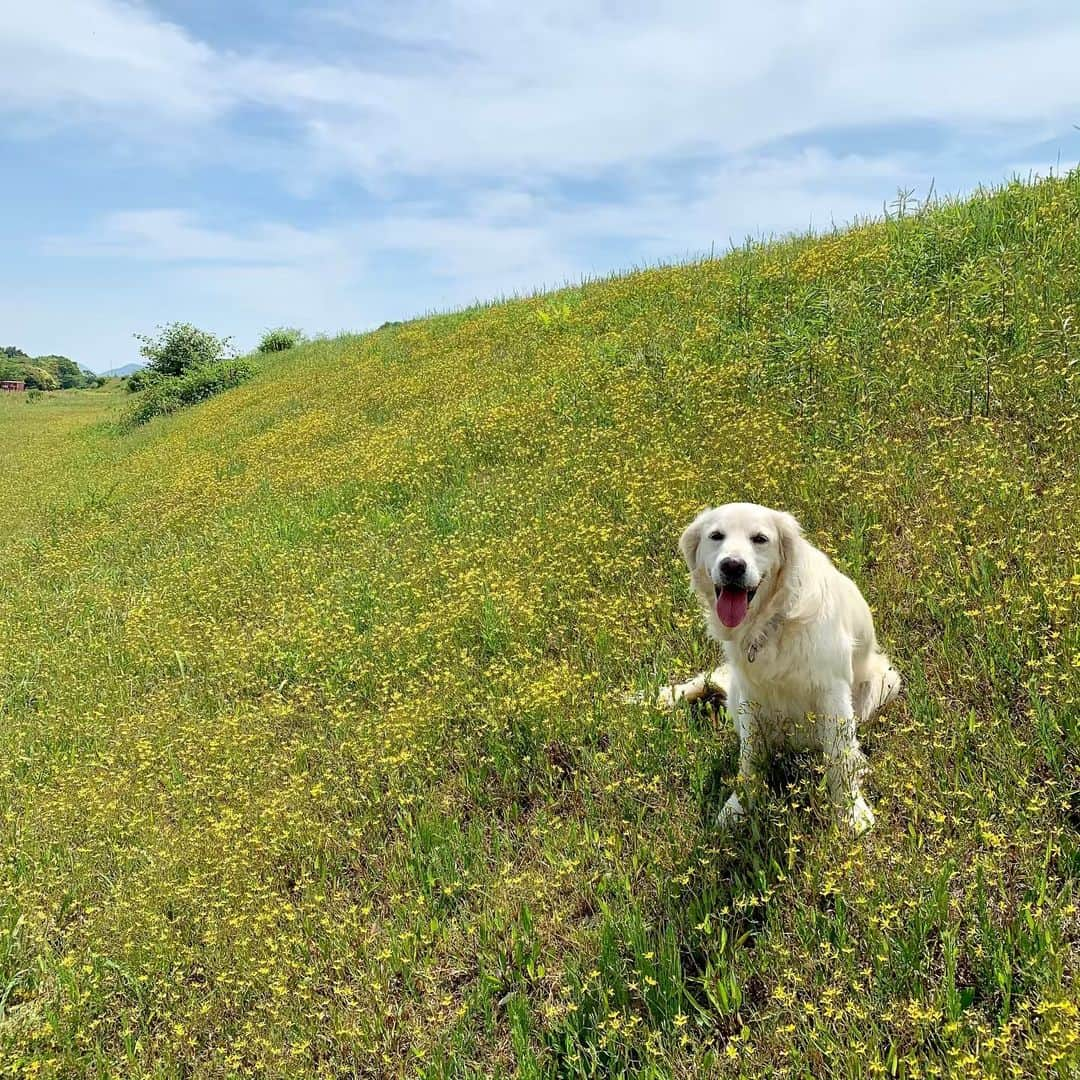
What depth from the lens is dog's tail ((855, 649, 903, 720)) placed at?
3.15m

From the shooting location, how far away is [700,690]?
3674 millimetres

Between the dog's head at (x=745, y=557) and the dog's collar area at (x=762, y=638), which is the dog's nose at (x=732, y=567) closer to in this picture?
the dog's head at (x=745, y=557)

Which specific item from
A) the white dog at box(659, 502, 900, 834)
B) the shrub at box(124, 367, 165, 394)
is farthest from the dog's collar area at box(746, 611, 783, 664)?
the shrub at box(124, 367, 165, 394)

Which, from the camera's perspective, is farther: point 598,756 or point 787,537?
point 598,756

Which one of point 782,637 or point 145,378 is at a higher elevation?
point 145,378

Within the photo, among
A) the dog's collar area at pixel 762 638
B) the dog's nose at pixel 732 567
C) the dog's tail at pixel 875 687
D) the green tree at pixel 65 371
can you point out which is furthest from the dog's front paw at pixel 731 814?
the green tree at pixel 65 371

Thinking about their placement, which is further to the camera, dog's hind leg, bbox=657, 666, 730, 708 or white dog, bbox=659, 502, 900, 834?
dog's hind leg, bbox=657, 666, 730, 708

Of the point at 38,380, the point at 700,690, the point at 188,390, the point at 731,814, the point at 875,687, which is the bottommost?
the point at 731,814

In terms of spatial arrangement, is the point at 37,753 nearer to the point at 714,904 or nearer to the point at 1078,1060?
A: the point at 714,904

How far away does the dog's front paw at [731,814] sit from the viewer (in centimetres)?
289

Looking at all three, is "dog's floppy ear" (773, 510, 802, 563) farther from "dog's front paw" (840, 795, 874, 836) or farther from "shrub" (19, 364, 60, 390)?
"shrub" (19, 364, 60, 390)

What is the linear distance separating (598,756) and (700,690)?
0.65m

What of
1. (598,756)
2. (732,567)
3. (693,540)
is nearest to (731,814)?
(598,756)

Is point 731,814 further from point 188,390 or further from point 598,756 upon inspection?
point 188,390
